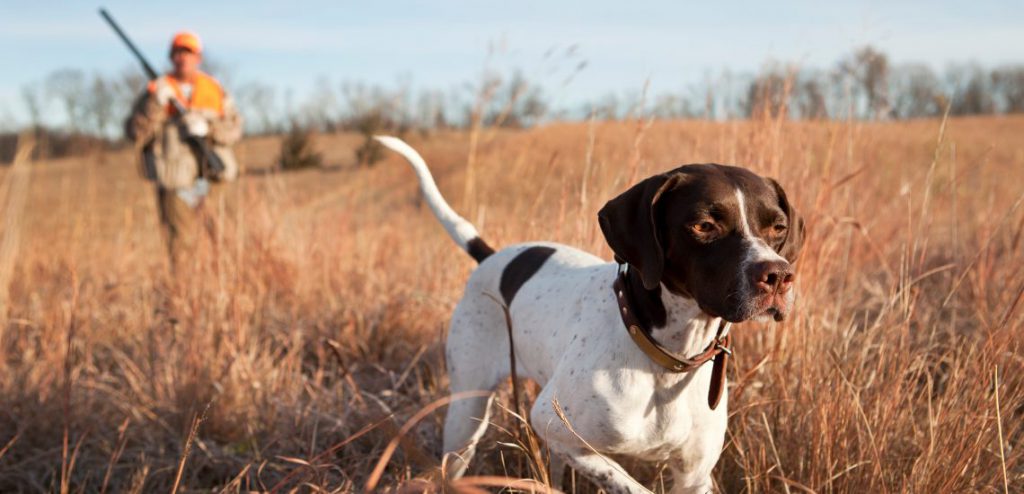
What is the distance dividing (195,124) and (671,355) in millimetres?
5109

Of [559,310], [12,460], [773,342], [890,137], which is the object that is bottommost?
[12,460]

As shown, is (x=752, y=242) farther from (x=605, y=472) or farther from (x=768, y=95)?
(x=768, y=95)

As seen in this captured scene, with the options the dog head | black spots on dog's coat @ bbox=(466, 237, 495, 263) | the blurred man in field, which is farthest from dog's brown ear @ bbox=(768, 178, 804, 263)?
the blurred man in field

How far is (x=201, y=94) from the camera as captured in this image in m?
6.36

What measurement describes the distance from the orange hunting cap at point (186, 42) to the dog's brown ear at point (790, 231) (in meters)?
5.61

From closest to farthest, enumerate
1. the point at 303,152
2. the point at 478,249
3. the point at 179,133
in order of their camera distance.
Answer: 1. the point at 478,249
2. the point at 179,133
3. the point at 303,152

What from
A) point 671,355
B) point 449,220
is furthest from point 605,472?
point 449,220

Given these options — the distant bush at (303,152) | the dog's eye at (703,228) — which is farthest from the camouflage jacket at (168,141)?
the distant bush at (303,152)

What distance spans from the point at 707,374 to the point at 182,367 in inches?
97.5

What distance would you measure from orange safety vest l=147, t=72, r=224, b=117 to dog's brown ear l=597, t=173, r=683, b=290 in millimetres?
5199

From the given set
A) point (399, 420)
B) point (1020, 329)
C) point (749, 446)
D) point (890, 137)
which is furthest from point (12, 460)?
point (890, 137)

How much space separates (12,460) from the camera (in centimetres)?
310

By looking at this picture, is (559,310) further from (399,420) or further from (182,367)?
(182,367)

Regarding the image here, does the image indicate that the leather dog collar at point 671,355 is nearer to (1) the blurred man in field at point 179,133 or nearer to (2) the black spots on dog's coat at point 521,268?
(2) the black spots on dog's coat at point 521,268
